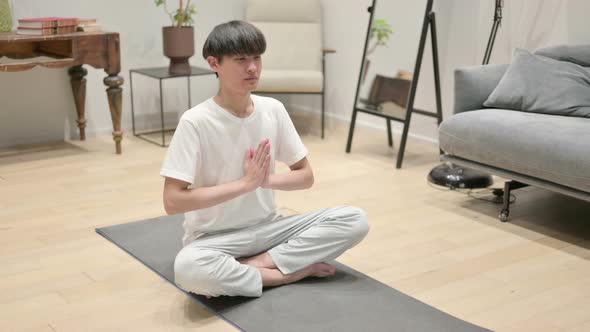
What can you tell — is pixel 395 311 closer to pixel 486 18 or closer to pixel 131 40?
pixel 486 18

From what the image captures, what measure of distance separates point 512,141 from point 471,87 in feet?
1.50

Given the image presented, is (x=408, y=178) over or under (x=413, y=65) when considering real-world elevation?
under

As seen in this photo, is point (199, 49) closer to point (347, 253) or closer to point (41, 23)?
point (41, 23)

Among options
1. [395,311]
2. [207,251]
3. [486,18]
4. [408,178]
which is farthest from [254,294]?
[486,18]

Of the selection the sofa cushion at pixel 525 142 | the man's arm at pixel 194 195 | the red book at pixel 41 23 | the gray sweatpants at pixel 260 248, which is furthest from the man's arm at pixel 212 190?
the red book at pixel 41 23

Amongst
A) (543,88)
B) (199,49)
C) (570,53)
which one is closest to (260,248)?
(543,88)

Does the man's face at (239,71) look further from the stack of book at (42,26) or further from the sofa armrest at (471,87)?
the stack of book at (42,26)

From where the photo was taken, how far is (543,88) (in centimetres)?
322

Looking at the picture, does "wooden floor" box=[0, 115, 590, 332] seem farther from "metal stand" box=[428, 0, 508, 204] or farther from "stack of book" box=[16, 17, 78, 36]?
"stack of book" box=[16, 17, 78, 36]

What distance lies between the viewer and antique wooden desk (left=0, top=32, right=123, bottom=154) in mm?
3719

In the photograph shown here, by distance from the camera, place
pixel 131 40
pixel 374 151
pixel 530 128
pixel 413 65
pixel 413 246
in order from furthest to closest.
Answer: pixel 131 40
pixel 374 151
pixel 413 65
pixel 530 128
pixel 413 246

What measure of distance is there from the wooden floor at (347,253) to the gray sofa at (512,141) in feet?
0.68

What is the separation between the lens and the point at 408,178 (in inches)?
146

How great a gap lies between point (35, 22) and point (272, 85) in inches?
56.8
